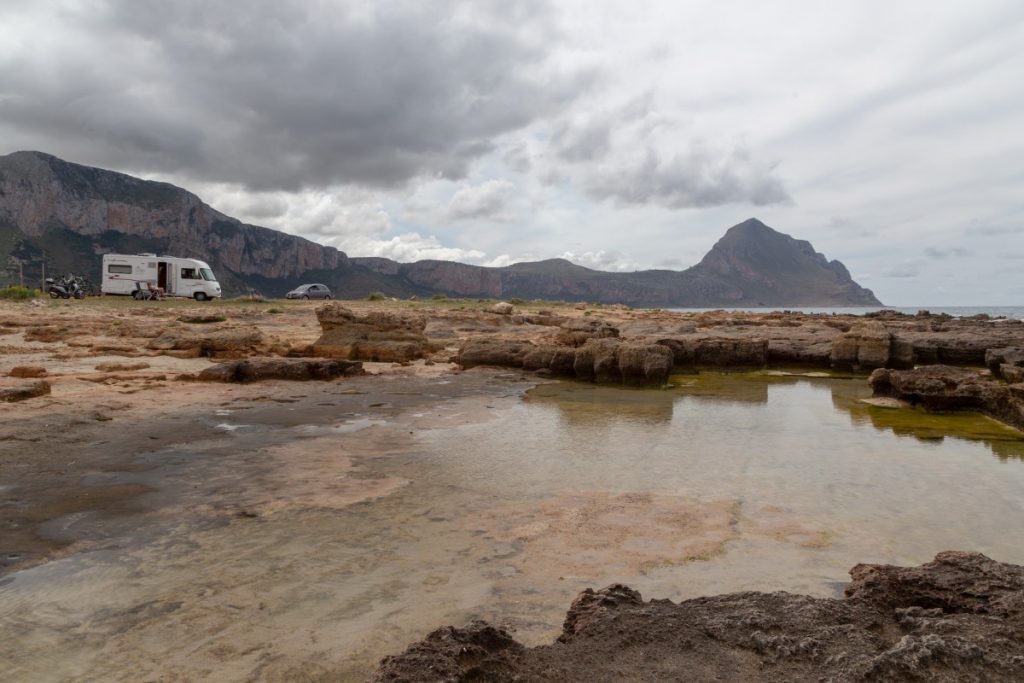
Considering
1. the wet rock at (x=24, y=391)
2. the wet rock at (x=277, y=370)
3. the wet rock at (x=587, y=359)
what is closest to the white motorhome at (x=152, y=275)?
the wet rock at (x=277, y=370)

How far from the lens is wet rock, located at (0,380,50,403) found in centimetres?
895

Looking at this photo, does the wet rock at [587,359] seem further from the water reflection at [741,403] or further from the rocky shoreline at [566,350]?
the water reflection at [741,403]

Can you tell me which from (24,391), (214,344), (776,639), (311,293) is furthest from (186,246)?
(776,639)

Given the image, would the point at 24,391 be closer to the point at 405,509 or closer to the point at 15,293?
the point at 405,509

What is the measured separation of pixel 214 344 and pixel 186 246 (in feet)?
305

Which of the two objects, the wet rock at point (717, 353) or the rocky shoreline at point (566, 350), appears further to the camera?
the wet rock at point (717, 353)

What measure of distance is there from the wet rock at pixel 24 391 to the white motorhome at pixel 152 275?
2820 centimetres

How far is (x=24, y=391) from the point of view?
9195 mm

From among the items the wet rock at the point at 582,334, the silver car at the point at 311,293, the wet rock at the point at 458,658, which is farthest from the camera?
the silver car at the point at 311,293

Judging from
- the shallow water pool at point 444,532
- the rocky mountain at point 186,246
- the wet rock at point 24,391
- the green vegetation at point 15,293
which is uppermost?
the rocky mountain at point 186,246

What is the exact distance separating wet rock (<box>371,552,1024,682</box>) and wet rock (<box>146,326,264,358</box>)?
15.0 m

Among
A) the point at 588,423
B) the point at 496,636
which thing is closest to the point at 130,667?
the point at 496,636

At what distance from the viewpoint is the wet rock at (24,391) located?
8.95m

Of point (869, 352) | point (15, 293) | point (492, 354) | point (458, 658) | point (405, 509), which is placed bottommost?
point (405, 509)
